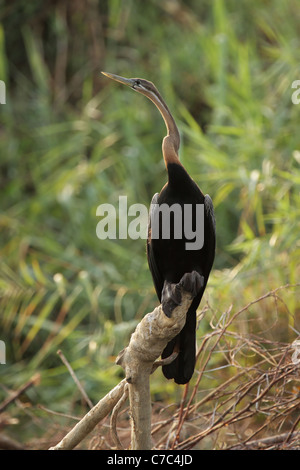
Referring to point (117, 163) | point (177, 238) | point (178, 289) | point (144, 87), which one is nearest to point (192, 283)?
point (178, 289)

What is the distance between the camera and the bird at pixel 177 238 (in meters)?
2.27

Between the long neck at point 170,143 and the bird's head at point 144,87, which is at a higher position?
the bird's head at point 144,87

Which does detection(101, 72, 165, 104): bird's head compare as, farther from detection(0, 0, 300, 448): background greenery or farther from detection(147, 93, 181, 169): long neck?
detection(0, 0, 300, 448): background greenery

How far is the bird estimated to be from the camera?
7.43ft

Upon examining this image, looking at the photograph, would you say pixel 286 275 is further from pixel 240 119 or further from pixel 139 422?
pixel 139 422

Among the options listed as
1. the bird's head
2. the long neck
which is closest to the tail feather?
the long neck

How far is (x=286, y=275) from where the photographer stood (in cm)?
402

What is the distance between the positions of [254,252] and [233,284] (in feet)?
0.76

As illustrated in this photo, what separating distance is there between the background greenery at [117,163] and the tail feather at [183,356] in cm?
124

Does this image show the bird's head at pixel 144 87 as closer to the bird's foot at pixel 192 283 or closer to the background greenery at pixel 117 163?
the bird's foot at pixel 192 283

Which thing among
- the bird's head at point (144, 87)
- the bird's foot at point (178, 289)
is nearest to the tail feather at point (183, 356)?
the bird's foot at point (178, 289)

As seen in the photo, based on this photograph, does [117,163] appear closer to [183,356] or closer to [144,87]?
[144,87]

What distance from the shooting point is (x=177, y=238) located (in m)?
2.33

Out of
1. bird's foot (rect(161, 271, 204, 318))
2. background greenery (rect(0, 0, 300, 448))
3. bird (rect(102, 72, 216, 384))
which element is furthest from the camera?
background greenery (rect(0, 0, 300, 448))
